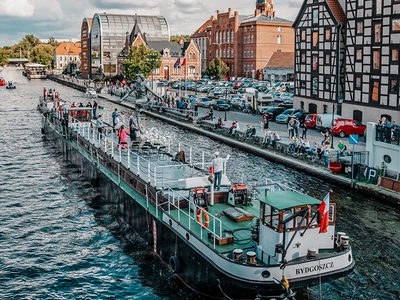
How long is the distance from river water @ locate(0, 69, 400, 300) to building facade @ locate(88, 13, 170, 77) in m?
116

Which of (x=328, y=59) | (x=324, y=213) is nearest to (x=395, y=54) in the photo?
(x=328, y=59)

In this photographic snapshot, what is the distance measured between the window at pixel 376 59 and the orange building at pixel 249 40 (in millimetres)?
66456

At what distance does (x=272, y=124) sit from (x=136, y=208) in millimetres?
33897

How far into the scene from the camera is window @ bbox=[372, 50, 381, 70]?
48188 mm

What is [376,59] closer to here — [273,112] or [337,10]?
[337,10]

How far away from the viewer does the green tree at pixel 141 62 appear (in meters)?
100

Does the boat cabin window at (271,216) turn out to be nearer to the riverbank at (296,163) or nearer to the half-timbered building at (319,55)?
the riverbank at (296,163)

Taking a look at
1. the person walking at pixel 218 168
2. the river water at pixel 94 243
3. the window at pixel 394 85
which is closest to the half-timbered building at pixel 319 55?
the window at pixel 394 85

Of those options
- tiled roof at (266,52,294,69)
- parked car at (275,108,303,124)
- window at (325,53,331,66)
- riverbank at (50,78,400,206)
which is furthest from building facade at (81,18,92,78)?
window at (325,53,331,66)

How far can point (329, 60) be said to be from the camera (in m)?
57.4

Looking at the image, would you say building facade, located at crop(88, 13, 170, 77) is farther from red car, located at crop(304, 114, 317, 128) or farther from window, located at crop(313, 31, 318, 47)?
red car, located at crop(304, 114, 317, 128)

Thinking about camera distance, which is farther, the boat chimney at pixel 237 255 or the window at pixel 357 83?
the window at pixel 357 83

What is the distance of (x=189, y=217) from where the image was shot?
18703mm

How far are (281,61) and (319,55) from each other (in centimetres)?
5067
